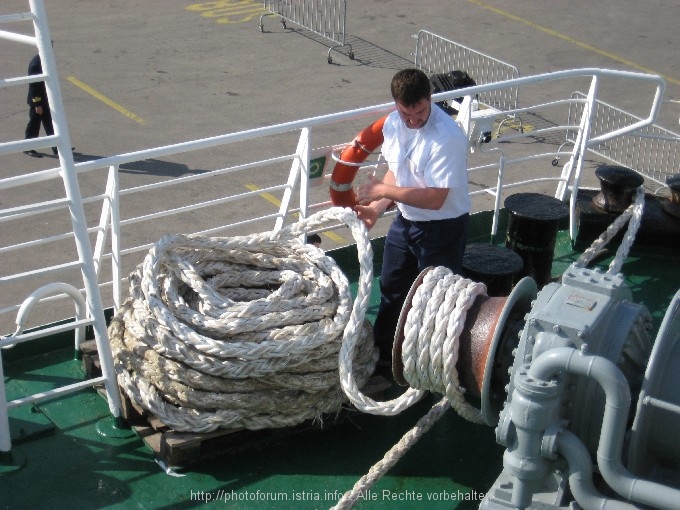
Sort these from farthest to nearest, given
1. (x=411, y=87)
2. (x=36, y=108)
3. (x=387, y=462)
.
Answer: (x=36, y=108) → (x=411, y=87) → (x=387, y=462)

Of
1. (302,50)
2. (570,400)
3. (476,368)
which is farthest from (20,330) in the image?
(302,50)

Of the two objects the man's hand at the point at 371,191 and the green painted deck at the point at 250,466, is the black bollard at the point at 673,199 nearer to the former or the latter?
the green painted deck at the point at 250,466

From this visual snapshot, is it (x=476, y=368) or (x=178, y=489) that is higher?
(x=476, y=368)

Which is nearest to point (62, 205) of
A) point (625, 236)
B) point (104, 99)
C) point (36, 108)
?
point (625, 236)

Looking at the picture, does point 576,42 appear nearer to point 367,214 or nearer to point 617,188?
point 617,188

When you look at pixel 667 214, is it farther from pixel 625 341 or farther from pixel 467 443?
pixel 625 341

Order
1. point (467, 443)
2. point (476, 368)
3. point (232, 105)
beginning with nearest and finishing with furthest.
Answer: point (476, 368)
point (467, 443)
point (232, 105)

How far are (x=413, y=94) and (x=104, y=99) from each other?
1106 centimetres

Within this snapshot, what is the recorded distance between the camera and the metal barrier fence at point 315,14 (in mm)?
18312

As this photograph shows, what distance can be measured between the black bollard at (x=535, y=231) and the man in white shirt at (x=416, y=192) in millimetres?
1133

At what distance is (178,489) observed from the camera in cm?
489

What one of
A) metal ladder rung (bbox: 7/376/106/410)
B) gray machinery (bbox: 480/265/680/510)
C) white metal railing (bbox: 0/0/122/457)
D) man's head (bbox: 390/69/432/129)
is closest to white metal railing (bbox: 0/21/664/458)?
white metal railing (bbox: 0/0/122/457)

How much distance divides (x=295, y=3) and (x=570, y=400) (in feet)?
53.7

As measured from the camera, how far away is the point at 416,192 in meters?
5.06
